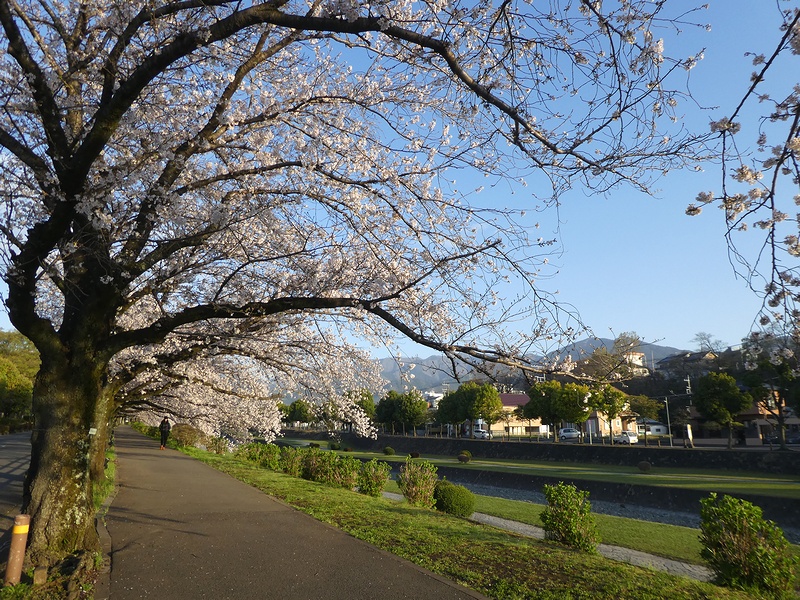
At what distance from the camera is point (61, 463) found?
22.5 ft

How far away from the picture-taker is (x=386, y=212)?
8531mm

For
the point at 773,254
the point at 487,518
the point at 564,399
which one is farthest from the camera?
the point at 564,399

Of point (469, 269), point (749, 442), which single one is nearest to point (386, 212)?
point (469, 269)

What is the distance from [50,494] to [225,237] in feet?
13.6

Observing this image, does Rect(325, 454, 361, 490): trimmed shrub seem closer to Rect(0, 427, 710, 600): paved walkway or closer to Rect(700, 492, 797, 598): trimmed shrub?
Rect(0, 427, 710, 600): paved walkway

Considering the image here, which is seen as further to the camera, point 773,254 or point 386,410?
point 386,410

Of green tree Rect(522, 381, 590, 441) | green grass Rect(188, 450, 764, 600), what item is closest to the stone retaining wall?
green tree Rect(522, 381, 590, 441)

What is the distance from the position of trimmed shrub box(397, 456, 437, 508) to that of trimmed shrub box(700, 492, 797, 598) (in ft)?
22.7

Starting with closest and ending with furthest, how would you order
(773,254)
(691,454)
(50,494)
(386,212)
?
(773,254) < (50,494) < (386,212) < (691,454)

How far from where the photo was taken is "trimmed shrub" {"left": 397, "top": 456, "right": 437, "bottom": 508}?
44.8 feet

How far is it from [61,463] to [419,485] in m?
8.68

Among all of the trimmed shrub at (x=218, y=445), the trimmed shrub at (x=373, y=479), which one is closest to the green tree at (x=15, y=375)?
the trimmed shrub at (x=218, y=445)

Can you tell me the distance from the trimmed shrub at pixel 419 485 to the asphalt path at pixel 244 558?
3.43 metres

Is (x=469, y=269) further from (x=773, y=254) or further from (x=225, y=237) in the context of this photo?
(x=773, y=254)
